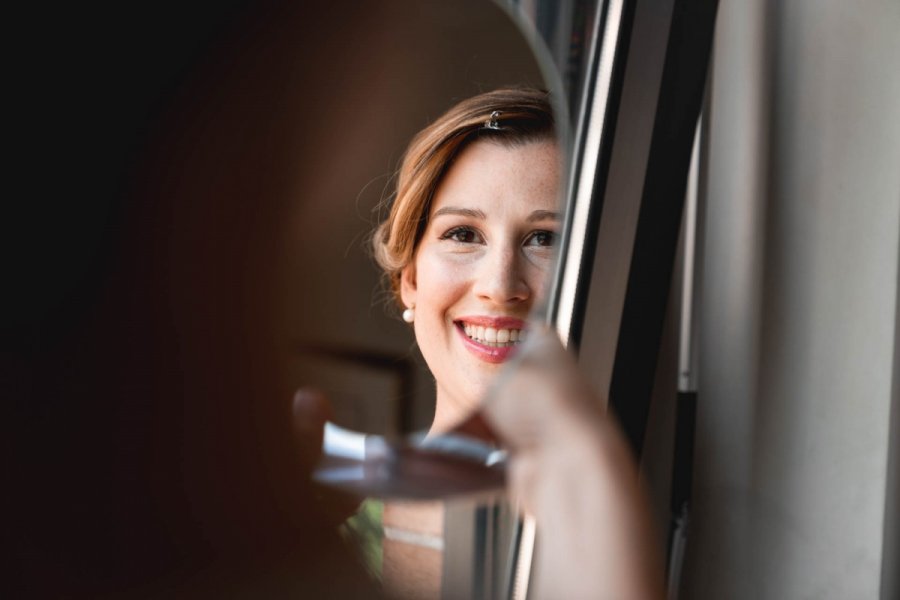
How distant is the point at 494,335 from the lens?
1.51ft

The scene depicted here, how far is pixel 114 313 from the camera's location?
0.37 metres

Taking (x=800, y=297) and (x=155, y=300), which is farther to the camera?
(x=800, y=297)

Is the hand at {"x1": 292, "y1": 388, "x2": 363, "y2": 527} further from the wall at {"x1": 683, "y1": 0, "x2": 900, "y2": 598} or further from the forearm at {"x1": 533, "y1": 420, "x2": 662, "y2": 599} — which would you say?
the wall at {"x1": 683, "y1": 0, "x2": 900, "y2": 598}

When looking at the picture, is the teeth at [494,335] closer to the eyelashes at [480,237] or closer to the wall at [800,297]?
the eyelashes at [480,237]

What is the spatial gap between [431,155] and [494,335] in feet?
0.34

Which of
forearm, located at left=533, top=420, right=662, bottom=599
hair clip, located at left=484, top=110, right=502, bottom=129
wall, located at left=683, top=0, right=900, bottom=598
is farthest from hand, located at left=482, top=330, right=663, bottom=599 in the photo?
wall, located at left=683, top=0, right=900, bottom=598

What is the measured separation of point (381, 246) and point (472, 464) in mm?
121

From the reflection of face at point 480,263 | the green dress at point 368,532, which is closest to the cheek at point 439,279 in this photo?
the reflection of face at point 480,263

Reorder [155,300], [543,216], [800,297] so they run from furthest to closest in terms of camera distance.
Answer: [800,297] < [543,216] < [155,300]

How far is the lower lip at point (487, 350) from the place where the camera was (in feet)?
1.49

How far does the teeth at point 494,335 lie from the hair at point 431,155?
5 centimetres

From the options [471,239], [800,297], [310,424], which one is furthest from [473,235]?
[800,297]

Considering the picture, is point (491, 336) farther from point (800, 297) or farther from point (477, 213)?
point (800, 297)

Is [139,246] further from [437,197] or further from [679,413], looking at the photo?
[679,413]
